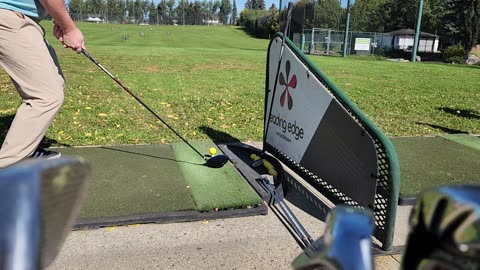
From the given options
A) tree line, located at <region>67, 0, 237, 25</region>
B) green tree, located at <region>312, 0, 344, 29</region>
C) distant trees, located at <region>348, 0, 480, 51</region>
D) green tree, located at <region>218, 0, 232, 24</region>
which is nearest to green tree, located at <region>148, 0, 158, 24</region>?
tree line, located at <region>67, 0, 237, 25</region>

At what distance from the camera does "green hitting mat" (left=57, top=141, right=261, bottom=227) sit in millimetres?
3320

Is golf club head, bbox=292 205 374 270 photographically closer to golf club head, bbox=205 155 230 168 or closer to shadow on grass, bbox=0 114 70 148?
golf club head, bbox=205 155 230 168

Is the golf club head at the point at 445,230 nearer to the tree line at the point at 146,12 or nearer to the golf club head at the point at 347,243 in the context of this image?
the golf club head at the point at 347,243

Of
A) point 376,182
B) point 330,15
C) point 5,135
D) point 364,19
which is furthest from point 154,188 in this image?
point 364,19

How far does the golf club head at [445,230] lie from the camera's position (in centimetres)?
73

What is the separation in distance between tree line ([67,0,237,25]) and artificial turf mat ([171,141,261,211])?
324 feet

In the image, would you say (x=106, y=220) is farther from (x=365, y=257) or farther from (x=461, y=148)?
(x=461, y=148)

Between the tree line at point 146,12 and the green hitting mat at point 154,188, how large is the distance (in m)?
98.3

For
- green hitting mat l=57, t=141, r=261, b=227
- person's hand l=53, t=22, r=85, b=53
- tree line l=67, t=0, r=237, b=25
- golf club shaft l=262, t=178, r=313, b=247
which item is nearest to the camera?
golf club shaft l=262, t=178, r=313, b=247

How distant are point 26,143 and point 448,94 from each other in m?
10.3

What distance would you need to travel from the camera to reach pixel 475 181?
4.41 metres

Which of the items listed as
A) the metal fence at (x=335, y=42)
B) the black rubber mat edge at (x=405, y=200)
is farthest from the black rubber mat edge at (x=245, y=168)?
the metal fence at (x=335, y=42)

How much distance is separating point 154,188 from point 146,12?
11901 centimetres

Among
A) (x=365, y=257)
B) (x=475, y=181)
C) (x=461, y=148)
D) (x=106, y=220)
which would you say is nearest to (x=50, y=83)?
(x=106, y=220)
